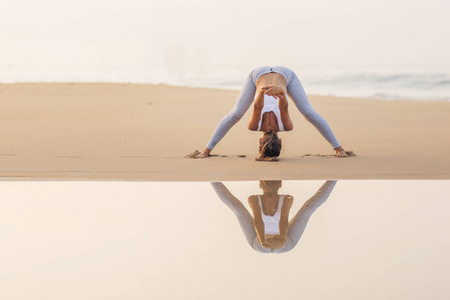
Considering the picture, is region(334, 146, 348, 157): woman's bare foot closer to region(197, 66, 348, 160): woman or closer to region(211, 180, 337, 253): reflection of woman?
region(197, 66, 348, 160): woman

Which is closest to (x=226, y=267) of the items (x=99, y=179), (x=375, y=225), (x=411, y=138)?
(x=375, y=225)

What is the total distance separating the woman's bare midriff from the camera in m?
6.81

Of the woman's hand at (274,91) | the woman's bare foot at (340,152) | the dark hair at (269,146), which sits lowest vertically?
the dark hair at (269,146)

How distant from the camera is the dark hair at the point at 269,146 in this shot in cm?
688

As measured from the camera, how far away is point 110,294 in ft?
9.01

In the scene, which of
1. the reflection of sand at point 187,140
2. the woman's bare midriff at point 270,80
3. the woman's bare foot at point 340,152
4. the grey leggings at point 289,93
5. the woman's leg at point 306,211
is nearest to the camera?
the woman's leg at point 306,211

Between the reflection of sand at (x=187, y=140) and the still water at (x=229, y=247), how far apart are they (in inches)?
52.1

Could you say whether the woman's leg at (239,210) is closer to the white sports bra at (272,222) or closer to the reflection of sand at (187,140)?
the white sports bra at (272,222)

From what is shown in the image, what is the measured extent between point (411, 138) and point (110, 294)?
6.88m

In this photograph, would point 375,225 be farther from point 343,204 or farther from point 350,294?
point 350,294

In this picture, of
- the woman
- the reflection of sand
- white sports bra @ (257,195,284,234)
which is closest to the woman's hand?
the woman

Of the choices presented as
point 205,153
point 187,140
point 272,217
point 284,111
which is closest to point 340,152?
point 284,111

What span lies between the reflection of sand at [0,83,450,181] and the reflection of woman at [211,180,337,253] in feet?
3.23

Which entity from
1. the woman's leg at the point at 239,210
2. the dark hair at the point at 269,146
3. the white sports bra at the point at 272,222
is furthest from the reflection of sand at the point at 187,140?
the white sports bra at the point at 272,222
